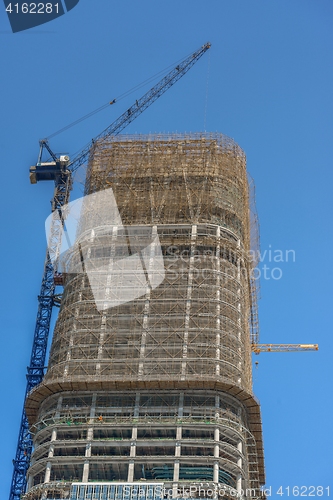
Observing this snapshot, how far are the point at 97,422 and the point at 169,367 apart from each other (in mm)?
12475

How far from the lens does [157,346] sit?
14788cm

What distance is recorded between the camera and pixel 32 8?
138375 mm

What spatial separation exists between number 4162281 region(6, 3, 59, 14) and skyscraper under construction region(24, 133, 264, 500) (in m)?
39.3

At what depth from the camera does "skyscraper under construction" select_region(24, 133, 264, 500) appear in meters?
137

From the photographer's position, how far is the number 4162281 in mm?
136000

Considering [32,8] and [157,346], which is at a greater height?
[32,8]

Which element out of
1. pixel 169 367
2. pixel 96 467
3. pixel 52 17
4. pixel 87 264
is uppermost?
pixel 52 17

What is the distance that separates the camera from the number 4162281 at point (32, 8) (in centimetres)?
13600

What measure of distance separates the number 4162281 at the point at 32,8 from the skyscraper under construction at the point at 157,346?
39337mm

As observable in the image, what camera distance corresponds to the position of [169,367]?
14538 cm

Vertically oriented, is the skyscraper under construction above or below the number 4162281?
below

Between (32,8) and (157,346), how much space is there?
4871cm

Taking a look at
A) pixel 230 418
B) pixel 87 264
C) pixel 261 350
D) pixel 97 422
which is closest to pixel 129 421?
pixel 97 422

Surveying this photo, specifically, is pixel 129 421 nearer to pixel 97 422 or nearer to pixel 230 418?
pixel 97 422
